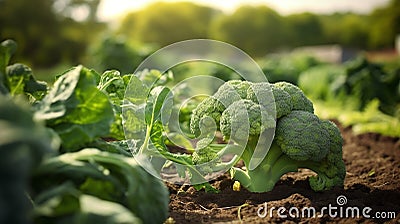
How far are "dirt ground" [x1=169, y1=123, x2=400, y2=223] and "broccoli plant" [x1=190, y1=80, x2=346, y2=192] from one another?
0.51 ft

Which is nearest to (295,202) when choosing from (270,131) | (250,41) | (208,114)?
(270,131)

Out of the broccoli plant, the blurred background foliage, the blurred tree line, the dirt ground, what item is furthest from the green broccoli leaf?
the blurred tree line

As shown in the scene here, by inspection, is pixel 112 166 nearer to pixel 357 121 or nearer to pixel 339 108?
pixel 357 121

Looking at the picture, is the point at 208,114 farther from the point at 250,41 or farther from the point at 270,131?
the point at 250,41

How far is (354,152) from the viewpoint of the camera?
6520 millimetres

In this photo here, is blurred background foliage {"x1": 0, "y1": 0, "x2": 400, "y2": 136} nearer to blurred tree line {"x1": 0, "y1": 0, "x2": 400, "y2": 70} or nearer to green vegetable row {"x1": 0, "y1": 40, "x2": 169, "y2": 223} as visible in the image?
blurred tree line {"x1": 0, "y1": 0, "x2": 400, "y2": 70}

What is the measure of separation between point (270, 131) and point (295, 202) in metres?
0.61

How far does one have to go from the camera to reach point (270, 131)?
12.7ft

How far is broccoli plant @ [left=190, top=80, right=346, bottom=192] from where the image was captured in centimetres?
380

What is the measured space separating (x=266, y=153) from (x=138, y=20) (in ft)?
275

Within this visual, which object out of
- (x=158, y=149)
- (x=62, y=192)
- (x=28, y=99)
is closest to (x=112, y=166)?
(x=62, y=192)

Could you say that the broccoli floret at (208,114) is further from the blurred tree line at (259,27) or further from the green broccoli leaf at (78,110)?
the blurred tree line at (259,27)

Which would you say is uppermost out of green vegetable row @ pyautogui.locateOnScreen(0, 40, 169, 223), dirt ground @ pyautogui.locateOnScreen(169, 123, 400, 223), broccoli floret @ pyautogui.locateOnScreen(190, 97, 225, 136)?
broccoli floret @ pyautogui.locateOnScreen(190, 97, 225, 136)

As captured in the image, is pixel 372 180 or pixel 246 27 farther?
pixel 246 27
